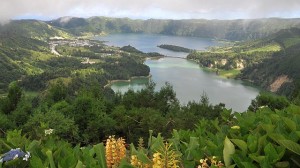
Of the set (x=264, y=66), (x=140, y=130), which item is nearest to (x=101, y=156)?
(x=140, y=130)

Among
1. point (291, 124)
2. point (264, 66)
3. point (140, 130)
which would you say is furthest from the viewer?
point (264, 66)

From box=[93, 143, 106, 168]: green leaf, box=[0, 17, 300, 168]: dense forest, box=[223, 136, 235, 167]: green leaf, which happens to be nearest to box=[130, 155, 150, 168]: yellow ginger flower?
box=[0, 17, 300, 168]: dense forest

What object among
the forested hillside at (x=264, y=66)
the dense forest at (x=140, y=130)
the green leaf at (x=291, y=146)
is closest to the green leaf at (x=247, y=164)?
the dense forest at (x=140, y=130)

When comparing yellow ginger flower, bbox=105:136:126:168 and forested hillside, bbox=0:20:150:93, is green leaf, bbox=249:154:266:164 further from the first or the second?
forested hillside, bbox=0:20:150:93

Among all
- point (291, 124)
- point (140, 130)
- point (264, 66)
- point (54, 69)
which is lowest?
point (54, 69)

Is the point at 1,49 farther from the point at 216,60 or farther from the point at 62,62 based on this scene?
the point at 216,60

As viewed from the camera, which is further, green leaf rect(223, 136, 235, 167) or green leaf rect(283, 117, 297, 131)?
green leaf rect(283, 117, 297, 131)

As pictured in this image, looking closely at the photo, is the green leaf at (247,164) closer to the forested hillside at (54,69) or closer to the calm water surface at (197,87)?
the calm water surface at (197,87)

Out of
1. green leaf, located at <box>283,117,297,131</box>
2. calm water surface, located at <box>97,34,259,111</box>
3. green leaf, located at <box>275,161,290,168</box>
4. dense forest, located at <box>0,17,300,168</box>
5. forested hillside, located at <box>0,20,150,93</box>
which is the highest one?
green leaf, located at <box>283,117,297,131</box>

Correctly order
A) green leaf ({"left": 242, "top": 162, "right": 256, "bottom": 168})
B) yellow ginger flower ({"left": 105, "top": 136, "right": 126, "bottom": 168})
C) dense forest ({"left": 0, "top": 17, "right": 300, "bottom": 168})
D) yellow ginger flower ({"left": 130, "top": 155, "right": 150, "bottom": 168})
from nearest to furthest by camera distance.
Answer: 1. green leaf ({"left": 242, "top": 162, "right": 256, "bottom": 168})
2. yellow ginger flower ({"left": 130, "top": 155, "right": 150, "bottom": 168})
3. dense forest ({"left": 0, "top": 17, "right": 300, "bottom": 168})
4. yellow ginger flower ({"left": 105, "top": 136, "right": 126, "bottom": 168})

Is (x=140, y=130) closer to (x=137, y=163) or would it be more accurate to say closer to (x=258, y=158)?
(x=137, y=163)

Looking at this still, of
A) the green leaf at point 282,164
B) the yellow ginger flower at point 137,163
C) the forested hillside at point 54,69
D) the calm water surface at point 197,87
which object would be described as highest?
the green leaf at point 282,164

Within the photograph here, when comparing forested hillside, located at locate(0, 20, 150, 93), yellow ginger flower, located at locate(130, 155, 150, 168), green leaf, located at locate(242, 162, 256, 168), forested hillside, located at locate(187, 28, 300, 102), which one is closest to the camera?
green leaf, located at locate(242, 162, 256, 168)
